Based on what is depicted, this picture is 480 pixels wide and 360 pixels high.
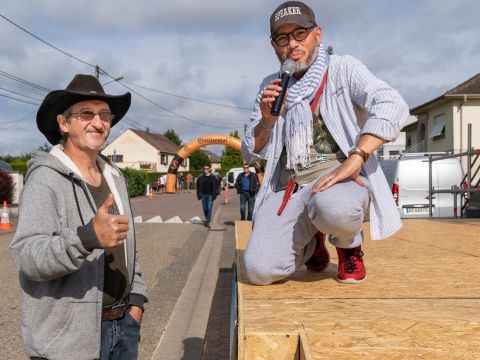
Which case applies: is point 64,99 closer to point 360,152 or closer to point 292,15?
point 292,15

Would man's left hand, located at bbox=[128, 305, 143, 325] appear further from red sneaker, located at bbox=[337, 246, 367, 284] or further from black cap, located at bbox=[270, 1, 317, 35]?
black cap, located at bbox=[270, 1, 317, 35]

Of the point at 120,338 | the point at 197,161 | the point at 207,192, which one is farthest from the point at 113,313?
the point at 197,161

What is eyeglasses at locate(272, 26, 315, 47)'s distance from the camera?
3053 millimetres

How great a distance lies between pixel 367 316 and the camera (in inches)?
90.0

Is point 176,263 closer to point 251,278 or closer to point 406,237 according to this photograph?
point 406,237

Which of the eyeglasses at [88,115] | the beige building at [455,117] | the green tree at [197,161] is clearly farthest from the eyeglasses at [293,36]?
the green tree at [197,161]

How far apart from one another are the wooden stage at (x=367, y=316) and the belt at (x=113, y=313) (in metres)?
0.52

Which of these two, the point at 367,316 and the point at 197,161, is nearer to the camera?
the point at 367,316

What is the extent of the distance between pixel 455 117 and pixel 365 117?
89.2ft

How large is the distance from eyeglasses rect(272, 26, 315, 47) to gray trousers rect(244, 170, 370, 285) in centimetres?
82

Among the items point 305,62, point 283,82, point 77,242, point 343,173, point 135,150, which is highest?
point 135,150

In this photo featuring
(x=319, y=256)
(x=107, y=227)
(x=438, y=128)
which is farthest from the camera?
(x=438, y=128)

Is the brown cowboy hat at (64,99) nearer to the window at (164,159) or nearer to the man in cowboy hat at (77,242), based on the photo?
the man in cowboy hat at (77,242)

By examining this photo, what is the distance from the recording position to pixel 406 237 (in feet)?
19.9
